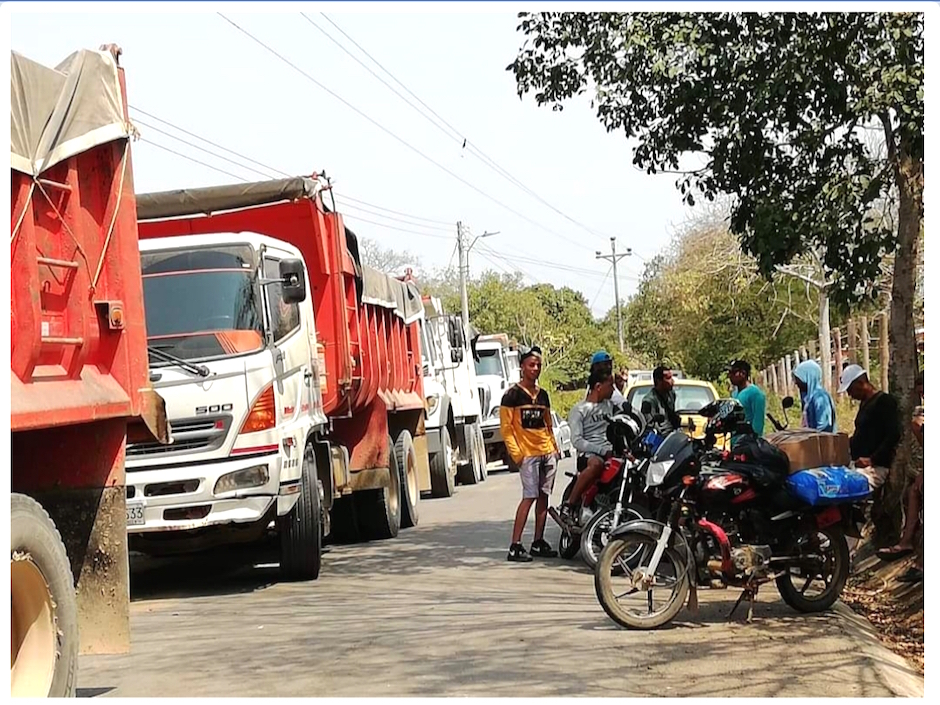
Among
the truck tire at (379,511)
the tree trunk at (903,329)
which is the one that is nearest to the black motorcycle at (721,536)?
the tree trunk at (903,329)

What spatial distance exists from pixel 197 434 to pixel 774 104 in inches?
201

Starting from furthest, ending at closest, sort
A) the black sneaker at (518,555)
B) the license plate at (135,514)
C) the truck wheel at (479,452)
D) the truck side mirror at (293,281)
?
the truck wheel at (479,452) < the black sneaker at (518,555) < the truck side mirror at (293,281) < the license plate at (135,514)

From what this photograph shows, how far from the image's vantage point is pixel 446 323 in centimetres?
2158

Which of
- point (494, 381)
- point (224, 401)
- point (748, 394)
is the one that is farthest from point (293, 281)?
point (494, 381)

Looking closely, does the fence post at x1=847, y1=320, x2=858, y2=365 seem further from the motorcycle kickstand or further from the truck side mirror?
the motorcycle kickstand

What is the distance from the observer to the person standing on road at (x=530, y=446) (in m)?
11.4

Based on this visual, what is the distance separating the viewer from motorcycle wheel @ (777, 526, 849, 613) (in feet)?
27.1

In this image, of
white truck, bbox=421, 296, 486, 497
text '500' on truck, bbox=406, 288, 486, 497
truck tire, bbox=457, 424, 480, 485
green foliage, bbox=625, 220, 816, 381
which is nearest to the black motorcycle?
white truck, bbox=421, 296, 486, 497

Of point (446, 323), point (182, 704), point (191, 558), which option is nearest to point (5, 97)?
point (182, 704)

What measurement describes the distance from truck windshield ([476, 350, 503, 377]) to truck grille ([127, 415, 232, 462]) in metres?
17.7

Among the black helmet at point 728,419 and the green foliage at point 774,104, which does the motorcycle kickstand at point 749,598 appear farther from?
the green foliage at point 774,104

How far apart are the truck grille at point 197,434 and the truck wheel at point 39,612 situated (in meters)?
3.89

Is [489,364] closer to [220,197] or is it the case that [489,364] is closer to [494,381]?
[494,381]

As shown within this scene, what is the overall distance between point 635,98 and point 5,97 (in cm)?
690
